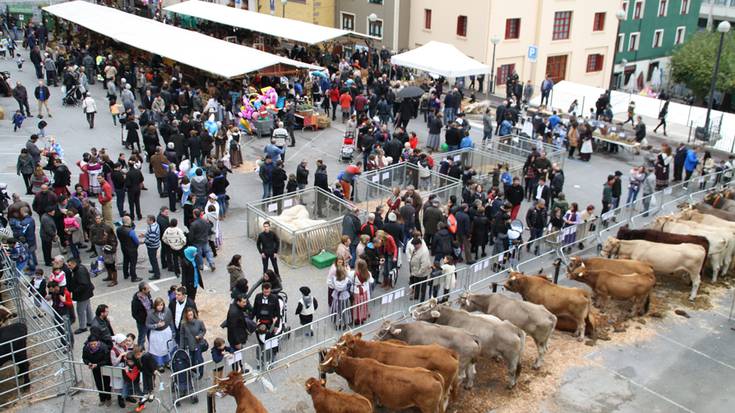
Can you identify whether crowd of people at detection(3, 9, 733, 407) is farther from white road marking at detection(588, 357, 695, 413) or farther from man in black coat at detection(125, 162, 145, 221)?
white road marking at detection(588, 357, 695, 413)

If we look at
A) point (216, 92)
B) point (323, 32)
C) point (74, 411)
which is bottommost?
point (74, 411)

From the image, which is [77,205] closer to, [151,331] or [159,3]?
[151,331]

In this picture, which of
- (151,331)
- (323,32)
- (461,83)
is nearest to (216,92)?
(323,32)

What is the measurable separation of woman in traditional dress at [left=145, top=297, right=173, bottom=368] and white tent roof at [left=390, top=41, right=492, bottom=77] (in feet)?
67.3

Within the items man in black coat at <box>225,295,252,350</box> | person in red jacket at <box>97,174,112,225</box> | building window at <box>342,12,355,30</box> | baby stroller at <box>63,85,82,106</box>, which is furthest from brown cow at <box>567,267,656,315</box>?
building window at <box>342,12,355,30</box>

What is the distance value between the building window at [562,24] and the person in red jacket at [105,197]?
31.7 meters

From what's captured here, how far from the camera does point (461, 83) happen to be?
37.4m

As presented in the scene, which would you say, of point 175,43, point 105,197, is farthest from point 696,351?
point 175,43

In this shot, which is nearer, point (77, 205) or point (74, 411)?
point (74, 411)

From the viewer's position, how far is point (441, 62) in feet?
101

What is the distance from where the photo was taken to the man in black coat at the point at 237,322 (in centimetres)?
1253

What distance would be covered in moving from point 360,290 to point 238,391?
4.02 meters

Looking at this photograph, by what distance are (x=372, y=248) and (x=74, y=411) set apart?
261 inches

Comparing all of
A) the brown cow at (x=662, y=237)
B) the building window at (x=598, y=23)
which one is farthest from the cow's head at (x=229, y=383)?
the building window at (x=598, y=23)
